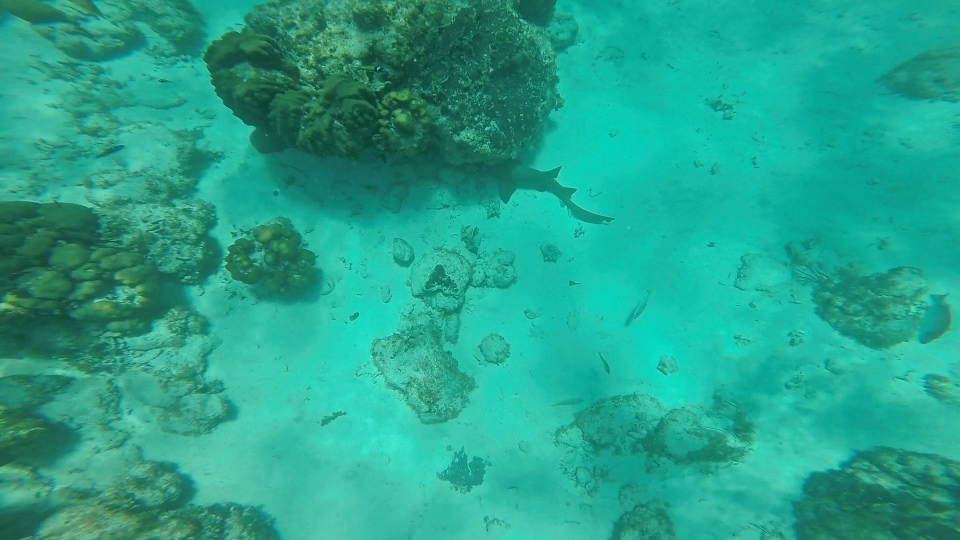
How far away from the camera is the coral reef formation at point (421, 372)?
788 centimetres

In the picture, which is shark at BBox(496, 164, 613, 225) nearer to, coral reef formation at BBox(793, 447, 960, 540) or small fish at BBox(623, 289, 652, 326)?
small fish at BBox(623, 289, 652, 326)

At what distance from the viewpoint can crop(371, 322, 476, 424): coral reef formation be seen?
7879mm

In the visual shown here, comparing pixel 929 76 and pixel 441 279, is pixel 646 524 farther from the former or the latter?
pixel 929 76

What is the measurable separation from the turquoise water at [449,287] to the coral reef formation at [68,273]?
44 millimetres

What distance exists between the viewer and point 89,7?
31.1 ft

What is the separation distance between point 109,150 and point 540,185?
9.72 m

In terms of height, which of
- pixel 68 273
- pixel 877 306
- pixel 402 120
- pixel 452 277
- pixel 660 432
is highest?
pixel 877 306

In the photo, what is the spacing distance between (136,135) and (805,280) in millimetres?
16460

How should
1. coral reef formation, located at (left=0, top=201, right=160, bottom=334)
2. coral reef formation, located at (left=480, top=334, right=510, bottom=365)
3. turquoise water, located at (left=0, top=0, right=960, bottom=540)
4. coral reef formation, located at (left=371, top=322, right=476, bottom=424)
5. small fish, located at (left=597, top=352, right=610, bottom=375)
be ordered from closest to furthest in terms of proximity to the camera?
coral reef formation, located at (left=0, top=201, right=160, bottom=334) < turquoise water, located at (left=0, top=0, right=960, bottom=540) < coral reef formation, located at (left=371, top=322, right=476, bottom=424) < coral reef formation, located at (left=480, top=334, right=510, bottom=365) < small fish, located at (left=597, top=352, right=610, bottom=375)

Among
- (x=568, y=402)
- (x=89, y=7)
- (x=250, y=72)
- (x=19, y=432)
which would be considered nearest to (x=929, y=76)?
(x=568, y=402)

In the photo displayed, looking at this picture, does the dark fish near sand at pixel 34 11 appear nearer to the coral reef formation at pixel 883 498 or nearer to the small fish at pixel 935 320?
the coral reef formation at pixel 883 498

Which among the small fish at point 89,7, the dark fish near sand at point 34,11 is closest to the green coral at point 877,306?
the small fish at point 89,7

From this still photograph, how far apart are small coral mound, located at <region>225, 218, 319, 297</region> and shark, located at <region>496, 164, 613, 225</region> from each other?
184 inches

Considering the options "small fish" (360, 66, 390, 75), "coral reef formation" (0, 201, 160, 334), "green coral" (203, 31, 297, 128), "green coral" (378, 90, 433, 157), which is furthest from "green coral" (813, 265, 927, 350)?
"coral reef formation" (0, 201, 160, 334)
